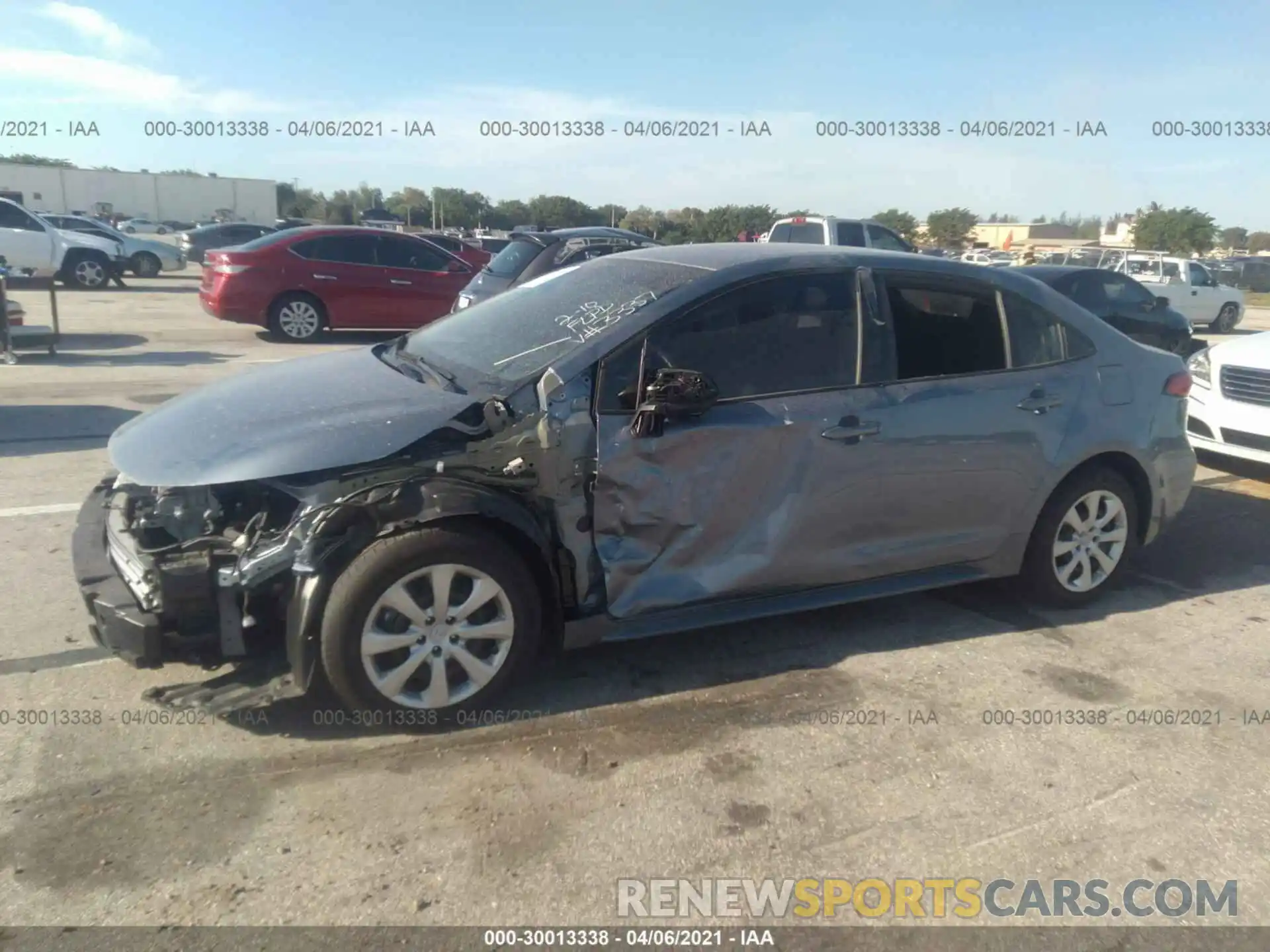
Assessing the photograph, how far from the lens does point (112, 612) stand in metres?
3.30

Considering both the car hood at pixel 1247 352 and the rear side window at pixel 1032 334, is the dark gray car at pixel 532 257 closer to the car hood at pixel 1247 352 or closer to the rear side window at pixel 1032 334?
the car hood at pixel 1247 352

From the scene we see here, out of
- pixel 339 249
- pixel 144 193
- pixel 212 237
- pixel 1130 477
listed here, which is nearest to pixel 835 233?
pixel 339 249

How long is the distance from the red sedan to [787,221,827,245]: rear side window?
5149 millimetres

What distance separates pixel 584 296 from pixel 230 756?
2249 mm

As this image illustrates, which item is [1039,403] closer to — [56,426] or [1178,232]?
[56,426]

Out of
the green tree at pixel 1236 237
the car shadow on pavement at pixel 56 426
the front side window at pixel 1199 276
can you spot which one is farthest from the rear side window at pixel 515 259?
the green tree at pixel 1236 237

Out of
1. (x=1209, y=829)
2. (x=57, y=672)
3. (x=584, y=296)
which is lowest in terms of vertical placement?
(x=1209, y=829)

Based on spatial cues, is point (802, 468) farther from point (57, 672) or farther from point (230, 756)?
point (57, 672)

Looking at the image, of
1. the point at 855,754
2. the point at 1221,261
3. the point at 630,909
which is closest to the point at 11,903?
the point at 630,909

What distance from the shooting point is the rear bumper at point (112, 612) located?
3256 mm

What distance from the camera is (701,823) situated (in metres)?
3.09

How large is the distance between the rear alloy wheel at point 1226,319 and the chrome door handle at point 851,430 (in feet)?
72.1

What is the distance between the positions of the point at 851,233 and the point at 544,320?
12.0 meters

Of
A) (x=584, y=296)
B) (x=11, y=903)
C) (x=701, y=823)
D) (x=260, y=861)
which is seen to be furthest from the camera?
(x=584, y=296)
